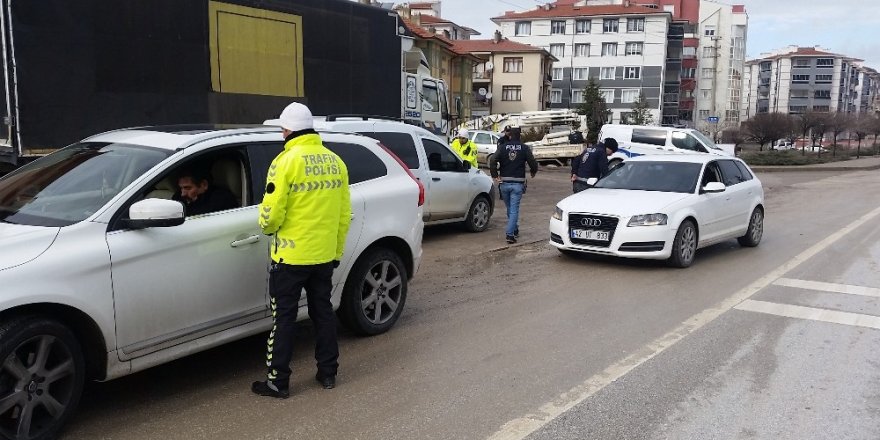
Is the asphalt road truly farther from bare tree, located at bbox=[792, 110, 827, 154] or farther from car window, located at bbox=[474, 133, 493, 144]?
bare tree, located at bbox=[792, 110, 827, 154]

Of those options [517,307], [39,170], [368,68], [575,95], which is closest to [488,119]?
[368,68]

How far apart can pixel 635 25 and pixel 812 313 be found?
76232 mm

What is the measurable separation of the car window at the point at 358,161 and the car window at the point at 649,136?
1906cm

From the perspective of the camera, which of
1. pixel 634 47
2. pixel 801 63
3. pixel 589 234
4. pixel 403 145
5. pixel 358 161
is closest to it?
pixel 358 161

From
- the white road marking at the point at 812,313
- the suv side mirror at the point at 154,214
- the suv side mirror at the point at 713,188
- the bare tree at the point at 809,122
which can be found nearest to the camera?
the suv side mirror at the point at 154,214

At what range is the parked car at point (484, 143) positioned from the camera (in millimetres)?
29255

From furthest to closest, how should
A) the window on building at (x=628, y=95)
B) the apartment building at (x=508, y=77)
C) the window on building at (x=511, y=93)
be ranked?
the window on building at (x=628, y=95)
the window on building at (x=511, y=93)
the apartment building at (x=508, y=77)

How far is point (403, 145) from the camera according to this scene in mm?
10008

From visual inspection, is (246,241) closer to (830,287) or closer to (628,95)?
(830,287)

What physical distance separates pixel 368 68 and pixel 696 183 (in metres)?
6.90

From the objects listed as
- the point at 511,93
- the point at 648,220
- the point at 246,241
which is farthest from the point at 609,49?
the point at 246,241

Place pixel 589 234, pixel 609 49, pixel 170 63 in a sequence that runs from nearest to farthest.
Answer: pixel 589 234, pixel 170 63, pixel 609 49

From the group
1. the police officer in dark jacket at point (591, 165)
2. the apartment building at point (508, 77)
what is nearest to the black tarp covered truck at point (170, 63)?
the police officer in dark jacket at point (591, 165)

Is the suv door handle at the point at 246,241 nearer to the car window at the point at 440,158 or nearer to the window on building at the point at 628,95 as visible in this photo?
the car window at the point at 440,158
